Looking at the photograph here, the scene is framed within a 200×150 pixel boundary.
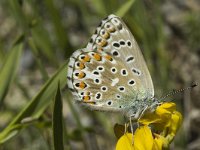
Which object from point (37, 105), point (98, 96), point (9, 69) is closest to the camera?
point (98, 96)

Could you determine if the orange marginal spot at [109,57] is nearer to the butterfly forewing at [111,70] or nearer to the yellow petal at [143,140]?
the butterfly forewing at [111,70]

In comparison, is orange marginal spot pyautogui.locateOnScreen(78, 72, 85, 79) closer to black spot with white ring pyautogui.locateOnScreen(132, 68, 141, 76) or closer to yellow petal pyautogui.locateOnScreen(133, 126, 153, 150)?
black spot with white ring pyautogui.locateOnScreen(132, 68, 141, 76)

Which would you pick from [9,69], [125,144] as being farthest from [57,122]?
[9,69]

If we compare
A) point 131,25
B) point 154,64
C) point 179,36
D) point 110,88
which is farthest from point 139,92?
point 179,36

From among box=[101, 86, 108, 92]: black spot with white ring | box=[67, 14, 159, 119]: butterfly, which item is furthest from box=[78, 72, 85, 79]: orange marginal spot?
box=[101, 86, 108, 92]: black spot with white ring

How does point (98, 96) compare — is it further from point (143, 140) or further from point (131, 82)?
point (143, 140)

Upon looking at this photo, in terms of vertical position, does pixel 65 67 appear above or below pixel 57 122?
above

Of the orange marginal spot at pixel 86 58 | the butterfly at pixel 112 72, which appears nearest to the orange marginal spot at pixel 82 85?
the butterfly at pixel 112 72

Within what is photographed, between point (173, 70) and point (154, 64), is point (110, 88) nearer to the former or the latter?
point (154, 64)

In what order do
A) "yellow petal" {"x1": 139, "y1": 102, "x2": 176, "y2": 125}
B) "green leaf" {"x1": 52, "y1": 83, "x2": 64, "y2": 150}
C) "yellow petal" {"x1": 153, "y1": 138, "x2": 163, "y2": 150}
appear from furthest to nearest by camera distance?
"yellow petal" {"x1": 139, "y1": 102, "x2": 176, "y2": 125}
"yellow petal" {"x1": 153, "y1": 138, "x2": 163, "y2": 150}
"green leaf" {"x1": 52, "y1": 83, "x2": 64, "y2": 150}
